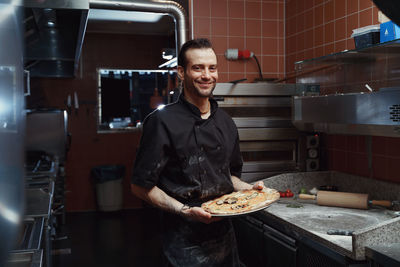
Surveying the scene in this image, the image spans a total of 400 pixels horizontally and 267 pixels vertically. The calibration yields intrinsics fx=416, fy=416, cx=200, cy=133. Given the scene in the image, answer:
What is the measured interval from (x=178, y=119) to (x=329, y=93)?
1.45m

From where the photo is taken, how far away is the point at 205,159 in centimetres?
173

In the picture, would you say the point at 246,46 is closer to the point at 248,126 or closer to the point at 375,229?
the point at 248,126

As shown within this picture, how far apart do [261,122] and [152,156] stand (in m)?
1.70

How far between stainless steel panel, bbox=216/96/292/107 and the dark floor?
179cm

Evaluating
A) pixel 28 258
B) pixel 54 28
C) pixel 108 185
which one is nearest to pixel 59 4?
pixel 54 28

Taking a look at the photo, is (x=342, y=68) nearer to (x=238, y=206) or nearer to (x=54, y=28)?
(x=238, y=206)

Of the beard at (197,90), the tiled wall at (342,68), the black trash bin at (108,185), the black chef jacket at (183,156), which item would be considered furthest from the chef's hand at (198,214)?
the black trash bin at (108,185)

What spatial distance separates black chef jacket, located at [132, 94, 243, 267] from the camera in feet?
5.51

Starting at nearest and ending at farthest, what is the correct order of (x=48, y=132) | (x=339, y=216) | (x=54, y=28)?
(x=339, y=216)
(x=54, y=28)
(x=48, y=132)

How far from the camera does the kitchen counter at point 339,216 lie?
1.74 meters

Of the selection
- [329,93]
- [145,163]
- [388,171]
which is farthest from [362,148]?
[145,163]

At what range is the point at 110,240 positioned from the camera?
4.76 metres

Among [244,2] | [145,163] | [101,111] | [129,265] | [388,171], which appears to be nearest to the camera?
[145,163]

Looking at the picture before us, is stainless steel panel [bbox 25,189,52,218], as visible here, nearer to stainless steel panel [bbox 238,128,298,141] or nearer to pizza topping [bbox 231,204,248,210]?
pizza topping [bbox 231,204,248,210]
